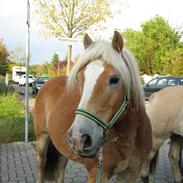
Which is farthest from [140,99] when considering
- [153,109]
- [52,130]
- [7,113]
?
[7,113]

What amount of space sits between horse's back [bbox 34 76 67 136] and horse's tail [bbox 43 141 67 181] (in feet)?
1.15

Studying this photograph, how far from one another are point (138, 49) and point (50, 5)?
120 ft

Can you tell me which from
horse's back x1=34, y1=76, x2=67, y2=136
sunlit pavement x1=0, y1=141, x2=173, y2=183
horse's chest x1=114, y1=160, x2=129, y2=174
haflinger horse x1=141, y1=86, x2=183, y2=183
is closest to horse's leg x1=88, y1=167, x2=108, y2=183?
horse's chest x1=114, y1=160, x2=129, y2=174

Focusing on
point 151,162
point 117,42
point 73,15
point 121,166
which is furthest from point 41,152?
point 73,15

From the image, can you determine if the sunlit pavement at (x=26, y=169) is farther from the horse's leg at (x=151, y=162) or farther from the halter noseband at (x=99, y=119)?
the halter noseband at (x=99, y=119)

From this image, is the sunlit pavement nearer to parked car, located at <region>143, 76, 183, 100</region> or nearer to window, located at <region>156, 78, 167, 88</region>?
parked car, located at <region>143, 76, 183, 100</region>

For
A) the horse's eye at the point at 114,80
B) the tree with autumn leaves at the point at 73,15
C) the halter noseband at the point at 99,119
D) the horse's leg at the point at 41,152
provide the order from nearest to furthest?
the halter noseband at the point at 99,119 < the horse's eye at the point at 114,80 < the horse's leg at the point at 41,152 < the tree with autumn leaves at the point at 73,15

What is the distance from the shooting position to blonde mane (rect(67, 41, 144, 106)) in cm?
299

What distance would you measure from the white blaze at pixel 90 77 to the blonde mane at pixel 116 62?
0.08m

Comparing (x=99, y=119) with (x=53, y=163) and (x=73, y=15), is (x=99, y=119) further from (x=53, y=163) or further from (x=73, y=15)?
(x=73, y=15)

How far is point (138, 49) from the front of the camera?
53.8 meters

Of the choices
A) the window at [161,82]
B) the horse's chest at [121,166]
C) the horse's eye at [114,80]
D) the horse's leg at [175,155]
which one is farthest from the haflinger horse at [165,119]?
the window at [161,82]

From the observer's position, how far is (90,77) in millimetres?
2824

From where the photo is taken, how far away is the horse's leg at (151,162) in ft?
18.5
